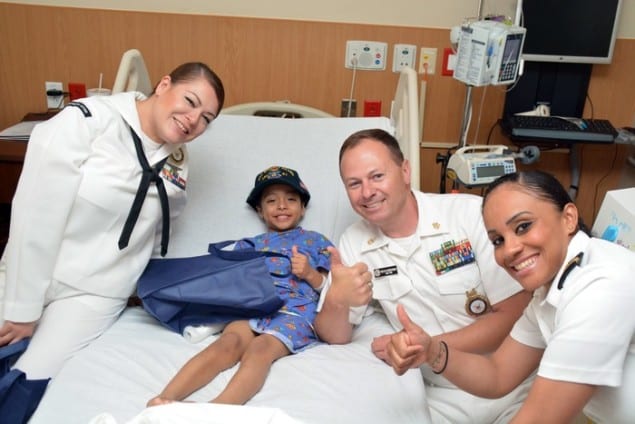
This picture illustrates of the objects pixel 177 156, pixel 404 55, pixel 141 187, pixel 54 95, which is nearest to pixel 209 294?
pixel 141 187

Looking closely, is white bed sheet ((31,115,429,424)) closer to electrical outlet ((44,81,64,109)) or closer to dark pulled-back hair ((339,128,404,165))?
dark pulled-back hair ((339,128,404,165))

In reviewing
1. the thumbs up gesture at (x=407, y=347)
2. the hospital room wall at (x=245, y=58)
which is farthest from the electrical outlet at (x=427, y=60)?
the thumbs up gesture at (x=407, y=347)

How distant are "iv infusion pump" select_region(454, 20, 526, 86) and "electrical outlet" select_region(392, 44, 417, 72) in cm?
71

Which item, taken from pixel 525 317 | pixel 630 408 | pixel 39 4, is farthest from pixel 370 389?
pixel 39 4

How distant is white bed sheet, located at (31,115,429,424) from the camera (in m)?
1.45

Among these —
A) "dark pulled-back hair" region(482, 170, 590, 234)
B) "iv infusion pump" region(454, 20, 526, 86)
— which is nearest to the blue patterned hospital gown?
"dark pulled-back hair" region(482, 170, 590, 234)

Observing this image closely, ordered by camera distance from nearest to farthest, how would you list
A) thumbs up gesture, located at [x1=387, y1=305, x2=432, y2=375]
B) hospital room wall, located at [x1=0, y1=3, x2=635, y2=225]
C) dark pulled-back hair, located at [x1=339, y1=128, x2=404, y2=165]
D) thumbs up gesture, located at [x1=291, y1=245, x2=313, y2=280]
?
thumbs up gesture, located at [x1=387, y1=305, x2=432, y2=375], dark pulled-back hair, located at [x1=339, y1=128, x2=404, y2=165], thumbs up gesture, located at [x1=291, y1=245, x2=313, y2=280], hospital room wall, located at [x1=0, y1=3, x2=635, y2=225]

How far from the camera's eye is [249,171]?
7.99ft

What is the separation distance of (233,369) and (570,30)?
8.53ft

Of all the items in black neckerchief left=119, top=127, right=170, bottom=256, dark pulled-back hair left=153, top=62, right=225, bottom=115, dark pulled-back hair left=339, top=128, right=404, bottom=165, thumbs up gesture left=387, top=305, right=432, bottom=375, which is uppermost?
dark pulled-back hair left=153, top=62, right=225, bottom=115

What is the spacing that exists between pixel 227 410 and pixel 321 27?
2.53 metres

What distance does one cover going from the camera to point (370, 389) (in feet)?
5.15

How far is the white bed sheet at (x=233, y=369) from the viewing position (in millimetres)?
1453

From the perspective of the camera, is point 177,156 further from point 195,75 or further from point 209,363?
point 209,363
